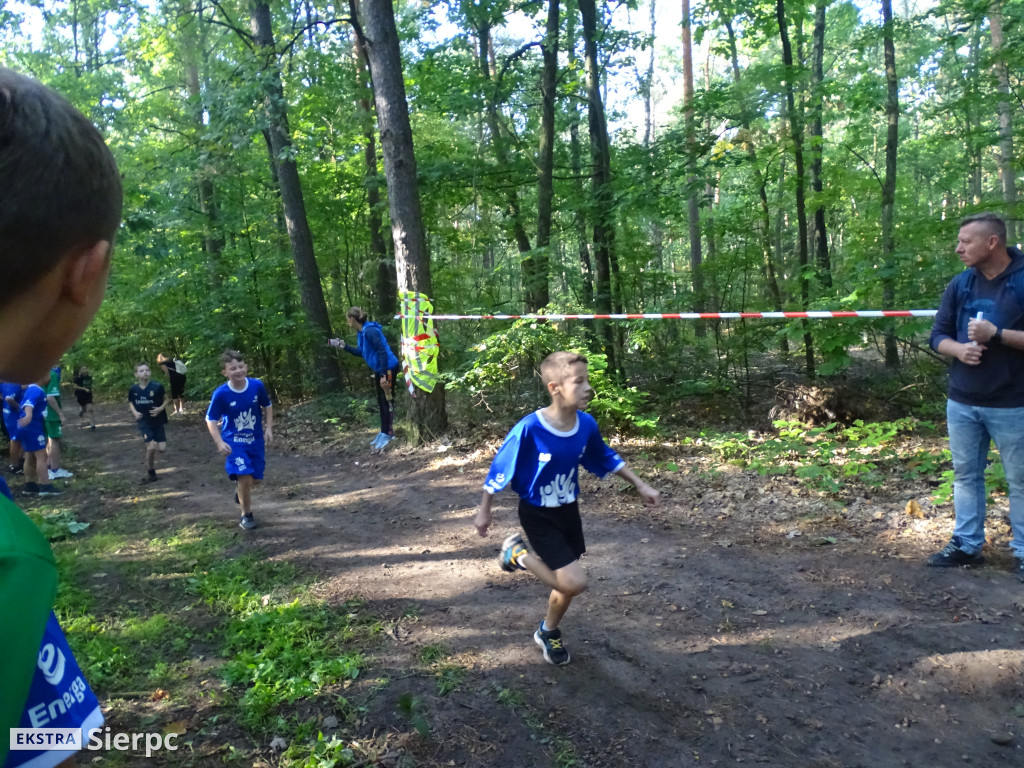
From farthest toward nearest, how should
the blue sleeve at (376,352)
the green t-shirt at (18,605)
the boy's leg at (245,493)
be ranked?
the blue sleeve at (376,352), the boy's leg at (245,493), the green t-shirt at (18,605)

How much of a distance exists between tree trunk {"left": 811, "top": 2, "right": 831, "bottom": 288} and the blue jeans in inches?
205

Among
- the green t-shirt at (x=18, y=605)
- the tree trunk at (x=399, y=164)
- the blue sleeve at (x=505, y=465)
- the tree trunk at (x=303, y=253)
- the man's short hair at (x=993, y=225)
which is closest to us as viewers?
the green t-shirt at (x=18, y=605)

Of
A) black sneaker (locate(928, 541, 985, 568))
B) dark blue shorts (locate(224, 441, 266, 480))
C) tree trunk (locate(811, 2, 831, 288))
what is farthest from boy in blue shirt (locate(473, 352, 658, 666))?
tree trunk (locate(811, 2, 831, 288))

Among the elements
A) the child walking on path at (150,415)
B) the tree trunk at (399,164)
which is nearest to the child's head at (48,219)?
the tree trunk at (399,164)

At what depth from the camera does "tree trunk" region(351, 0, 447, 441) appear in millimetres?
9312

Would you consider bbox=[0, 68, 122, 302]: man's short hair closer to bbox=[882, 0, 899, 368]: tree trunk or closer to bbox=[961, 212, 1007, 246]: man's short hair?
bbox=[961, 212, 1007, 246]: man's short hair

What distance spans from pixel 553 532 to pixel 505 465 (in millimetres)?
495

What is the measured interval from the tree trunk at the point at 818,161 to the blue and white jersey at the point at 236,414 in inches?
313

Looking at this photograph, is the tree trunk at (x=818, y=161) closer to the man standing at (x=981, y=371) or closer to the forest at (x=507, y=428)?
the forest at (x=507, y=428)

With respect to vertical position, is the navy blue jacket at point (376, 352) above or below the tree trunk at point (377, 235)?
below

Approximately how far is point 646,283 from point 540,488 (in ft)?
27.1

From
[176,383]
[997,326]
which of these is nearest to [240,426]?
[997,326]

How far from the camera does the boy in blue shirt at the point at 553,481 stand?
3830 mm

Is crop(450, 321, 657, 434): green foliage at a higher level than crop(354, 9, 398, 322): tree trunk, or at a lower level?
lower
